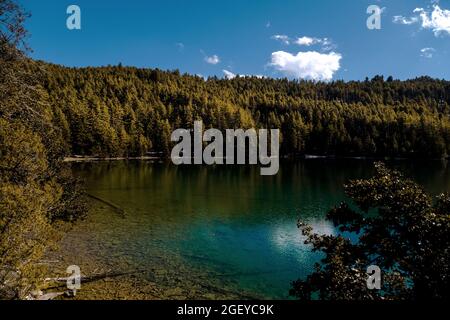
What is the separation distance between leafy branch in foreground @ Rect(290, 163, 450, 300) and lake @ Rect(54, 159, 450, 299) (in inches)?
527

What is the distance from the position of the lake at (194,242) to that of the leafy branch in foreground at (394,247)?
13388mm

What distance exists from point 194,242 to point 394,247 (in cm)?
2847

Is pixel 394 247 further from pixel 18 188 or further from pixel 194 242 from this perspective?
pixel 194 242

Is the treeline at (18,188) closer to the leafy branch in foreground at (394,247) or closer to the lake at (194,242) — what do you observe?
the lake at (194,242)

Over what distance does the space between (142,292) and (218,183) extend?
65802mm

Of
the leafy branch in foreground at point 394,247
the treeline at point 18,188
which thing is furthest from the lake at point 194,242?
the leafy branch in foreground at point 394,247

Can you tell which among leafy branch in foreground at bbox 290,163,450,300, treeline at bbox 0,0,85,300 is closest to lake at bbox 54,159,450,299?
treeline at bbox 0,0,85,300

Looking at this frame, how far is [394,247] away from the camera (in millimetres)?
14781

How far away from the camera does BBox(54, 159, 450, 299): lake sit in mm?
28922

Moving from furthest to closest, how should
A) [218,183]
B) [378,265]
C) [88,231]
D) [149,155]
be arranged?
[149,155] < [218,183] < [88,231] < [378,265]

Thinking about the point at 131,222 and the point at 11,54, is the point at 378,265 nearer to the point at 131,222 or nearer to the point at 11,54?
the point at 11,54

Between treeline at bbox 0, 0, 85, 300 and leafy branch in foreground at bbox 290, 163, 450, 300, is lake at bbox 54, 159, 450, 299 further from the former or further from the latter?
leafy branch in foreground at bbox 290, 163, 450, 300
